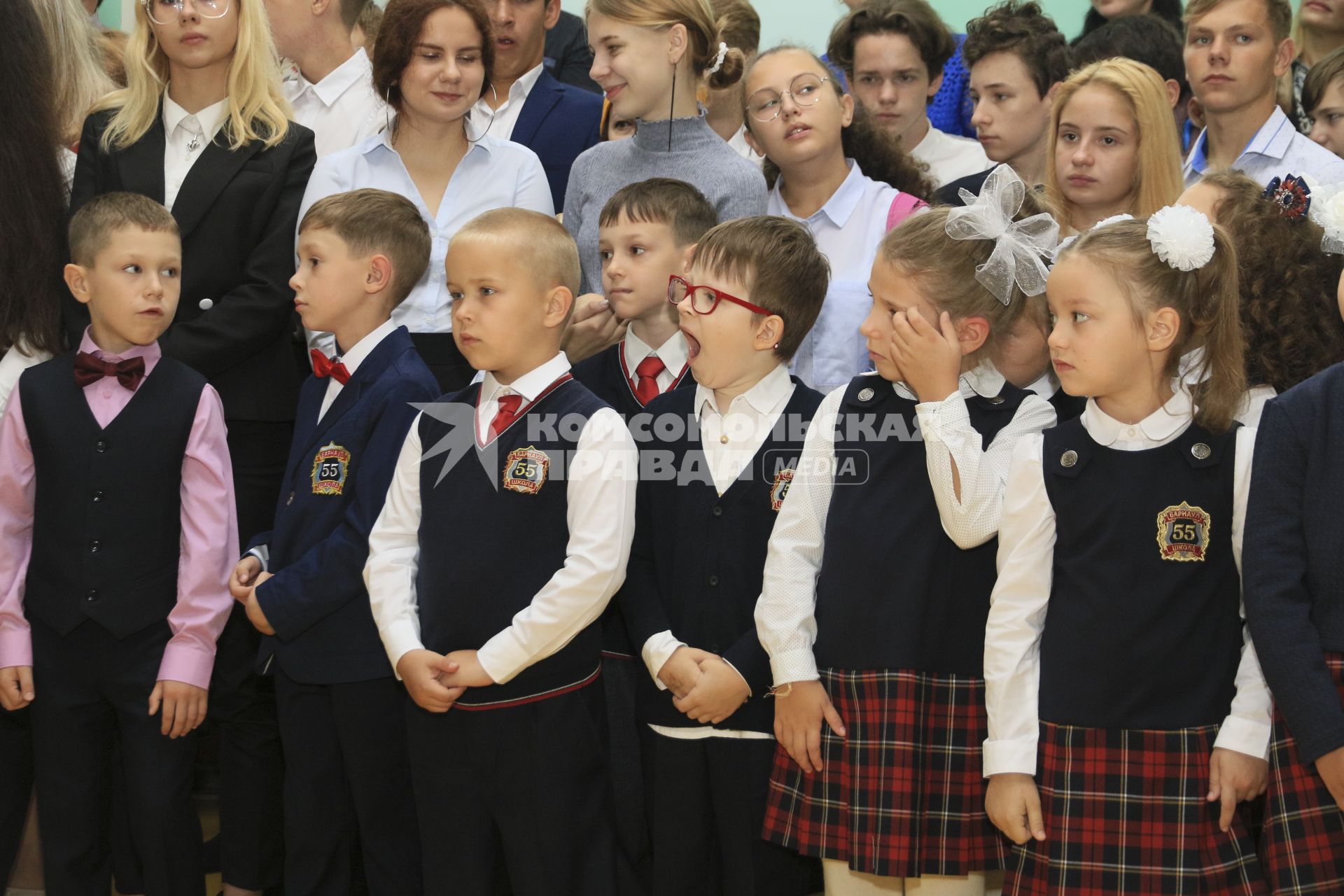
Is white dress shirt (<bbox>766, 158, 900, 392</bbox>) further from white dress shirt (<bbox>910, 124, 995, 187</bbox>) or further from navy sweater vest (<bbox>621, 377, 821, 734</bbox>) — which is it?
white dress shirt (<bbox>910, 124, 995, 187</bbox>)

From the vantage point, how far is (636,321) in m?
2.87

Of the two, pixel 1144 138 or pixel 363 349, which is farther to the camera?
pixel 1144 138

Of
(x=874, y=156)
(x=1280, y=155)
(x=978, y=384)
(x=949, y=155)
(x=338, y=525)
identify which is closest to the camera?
(x=978, y=384)

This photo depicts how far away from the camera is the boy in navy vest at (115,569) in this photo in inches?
107

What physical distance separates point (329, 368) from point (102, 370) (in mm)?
470

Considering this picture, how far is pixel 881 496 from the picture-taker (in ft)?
7.54

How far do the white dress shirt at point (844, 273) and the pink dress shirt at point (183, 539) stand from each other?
1.30 m

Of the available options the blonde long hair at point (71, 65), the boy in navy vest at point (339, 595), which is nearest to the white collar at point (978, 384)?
the boy in navy vest at point (339, 595)

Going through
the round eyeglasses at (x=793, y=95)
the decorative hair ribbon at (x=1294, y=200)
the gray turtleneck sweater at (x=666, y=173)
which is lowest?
the decorative hair ribbon at (x=1294, y=200)

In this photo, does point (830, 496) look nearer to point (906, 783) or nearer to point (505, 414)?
point (906, 783)

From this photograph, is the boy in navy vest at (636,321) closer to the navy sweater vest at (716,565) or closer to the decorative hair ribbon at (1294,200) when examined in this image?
the navy sweater vest at (716,565)

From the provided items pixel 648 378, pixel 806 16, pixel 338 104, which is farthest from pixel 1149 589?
pixel 806 16

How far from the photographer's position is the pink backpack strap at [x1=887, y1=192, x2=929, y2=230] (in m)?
3.07

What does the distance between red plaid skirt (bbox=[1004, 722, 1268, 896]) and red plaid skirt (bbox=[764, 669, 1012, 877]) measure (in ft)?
0.65
